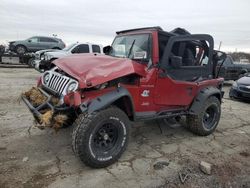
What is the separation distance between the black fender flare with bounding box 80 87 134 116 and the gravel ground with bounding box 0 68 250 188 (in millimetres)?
922

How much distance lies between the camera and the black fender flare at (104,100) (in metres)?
3.93

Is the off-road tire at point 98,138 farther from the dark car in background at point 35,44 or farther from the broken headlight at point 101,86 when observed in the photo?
the dark car in background at point 35,44

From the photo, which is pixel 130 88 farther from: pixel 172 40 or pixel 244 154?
pixel 244 154

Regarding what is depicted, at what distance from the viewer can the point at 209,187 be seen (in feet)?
12.6

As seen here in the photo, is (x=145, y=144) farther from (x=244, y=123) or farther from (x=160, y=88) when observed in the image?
(x=244, y=123)

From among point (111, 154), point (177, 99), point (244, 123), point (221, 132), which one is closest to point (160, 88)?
point (177, 99)

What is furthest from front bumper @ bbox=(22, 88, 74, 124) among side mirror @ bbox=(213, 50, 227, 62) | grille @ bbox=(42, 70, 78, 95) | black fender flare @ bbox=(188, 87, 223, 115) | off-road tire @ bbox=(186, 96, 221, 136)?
side mirror @ bbox=(213, 50, 227, 62)

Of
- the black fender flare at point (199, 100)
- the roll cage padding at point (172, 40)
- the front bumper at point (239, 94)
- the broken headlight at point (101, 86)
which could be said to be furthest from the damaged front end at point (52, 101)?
the front bumper at point (239, 94)

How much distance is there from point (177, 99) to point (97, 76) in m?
1.92

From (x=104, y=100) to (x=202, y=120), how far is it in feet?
8.34

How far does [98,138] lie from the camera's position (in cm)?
413

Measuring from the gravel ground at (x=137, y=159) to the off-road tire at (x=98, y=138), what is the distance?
181mm

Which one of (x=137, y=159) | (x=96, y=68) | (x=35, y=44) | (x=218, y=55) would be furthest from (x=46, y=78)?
(x=35, y=44)

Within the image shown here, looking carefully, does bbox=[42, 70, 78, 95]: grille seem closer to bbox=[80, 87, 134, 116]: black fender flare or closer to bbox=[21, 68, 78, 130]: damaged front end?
bbox=[21, 68, 78, 130]: damaged front end
